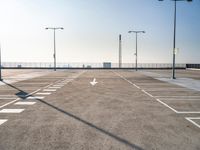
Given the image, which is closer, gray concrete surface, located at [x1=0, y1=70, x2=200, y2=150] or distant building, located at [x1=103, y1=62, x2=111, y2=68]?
gray concrete surface, located at [x1=0, y1=70, x2=200, y2=150]

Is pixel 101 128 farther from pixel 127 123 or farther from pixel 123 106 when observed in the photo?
pixel 123 106

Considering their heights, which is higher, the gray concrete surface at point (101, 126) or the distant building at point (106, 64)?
the distant building at point (106, 64)

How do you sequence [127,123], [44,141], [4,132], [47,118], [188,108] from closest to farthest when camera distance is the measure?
[44,141]
[4,132]
[127,123]
[47,118]
[188,108]

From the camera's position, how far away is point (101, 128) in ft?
22.8

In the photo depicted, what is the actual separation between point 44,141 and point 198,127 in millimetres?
4777

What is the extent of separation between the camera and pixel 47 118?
8156 millimetres

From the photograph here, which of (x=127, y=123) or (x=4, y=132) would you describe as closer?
(x=4, y=132)

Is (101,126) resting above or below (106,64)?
below

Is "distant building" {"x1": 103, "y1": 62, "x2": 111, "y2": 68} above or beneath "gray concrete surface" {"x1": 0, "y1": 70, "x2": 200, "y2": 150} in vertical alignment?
above

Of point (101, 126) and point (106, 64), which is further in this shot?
point (106, 64)

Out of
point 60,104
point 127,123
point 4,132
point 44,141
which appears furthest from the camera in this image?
point 60,104

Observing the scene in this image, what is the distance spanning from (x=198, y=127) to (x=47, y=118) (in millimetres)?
5179

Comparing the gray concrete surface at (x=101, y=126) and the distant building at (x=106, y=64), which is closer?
the gray concrete surface at (x=101, y=126)

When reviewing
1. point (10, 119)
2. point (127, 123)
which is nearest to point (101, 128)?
point (127, 123)
